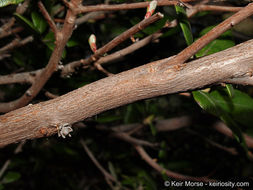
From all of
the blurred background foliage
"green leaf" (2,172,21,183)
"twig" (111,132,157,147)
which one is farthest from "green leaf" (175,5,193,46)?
"green leaf" (2,172,21,183)

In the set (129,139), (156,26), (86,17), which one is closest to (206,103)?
(156,26)

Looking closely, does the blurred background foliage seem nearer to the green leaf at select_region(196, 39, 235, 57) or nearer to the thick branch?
the green leaf at select_region(196, 39, 235, 57)

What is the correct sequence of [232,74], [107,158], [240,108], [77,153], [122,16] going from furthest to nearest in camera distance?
[107,158] < [77,153] < [122,16] < [240,108] < [232,74]

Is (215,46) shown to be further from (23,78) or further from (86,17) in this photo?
(23,78)

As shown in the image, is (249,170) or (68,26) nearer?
(68,26)

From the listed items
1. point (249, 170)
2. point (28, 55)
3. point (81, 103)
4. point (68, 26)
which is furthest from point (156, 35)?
point (249, 170)

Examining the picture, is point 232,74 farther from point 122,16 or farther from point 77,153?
point 77,153

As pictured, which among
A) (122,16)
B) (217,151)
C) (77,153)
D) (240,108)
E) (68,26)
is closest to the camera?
(68,26)
